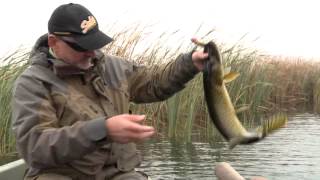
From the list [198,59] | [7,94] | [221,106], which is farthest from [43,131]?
[7,94]

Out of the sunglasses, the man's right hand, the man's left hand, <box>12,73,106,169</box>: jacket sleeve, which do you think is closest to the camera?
the man's right hand

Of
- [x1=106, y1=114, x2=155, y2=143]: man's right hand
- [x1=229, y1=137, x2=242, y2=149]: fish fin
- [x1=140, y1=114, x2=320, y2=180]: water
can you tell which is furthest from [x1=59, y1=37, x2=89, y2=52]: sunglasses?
[x1=140, y1=114, x2=320, y2=180]: water

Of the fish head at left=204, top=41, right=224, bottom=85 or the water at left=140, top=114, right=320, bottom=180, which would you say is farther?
the water at left=140, top=114, right=320, bottom=180

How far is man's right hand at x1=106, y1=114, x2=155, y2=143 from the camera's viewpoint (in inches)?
103

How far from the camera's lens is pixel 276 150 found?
922cm

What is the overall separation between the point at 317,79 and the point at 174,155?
842 cm

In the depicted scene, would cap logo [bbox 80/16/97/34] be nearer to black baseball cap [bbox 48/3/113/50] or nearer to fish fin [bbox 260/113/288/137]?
black baseball cap [bbox 48/3/113/50]

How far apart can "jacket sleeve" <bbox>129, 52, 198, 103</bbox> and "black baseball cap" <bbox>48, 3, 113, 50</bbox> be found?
561 mm

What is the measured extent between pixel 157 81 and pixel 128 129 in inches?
47.7

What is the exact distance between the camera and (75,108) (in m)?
3.17

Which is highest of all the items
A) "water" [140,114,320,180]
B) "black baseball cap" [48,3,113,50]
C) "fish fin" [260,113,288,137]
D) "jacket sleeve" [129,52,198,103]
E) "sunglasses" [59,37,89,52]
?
"black baseball cap" [48,3,113,50]

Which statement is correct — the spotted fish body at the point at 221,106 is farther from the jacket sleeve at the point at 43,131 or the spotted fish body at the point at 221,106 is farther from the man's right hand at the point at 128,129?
the jacket sleeve at the point at 43,131

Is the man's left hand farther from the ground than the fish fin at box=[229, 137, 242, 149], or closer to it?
farther from the ground

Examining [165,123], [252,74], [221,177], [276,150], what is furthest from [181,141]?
[221,177]
